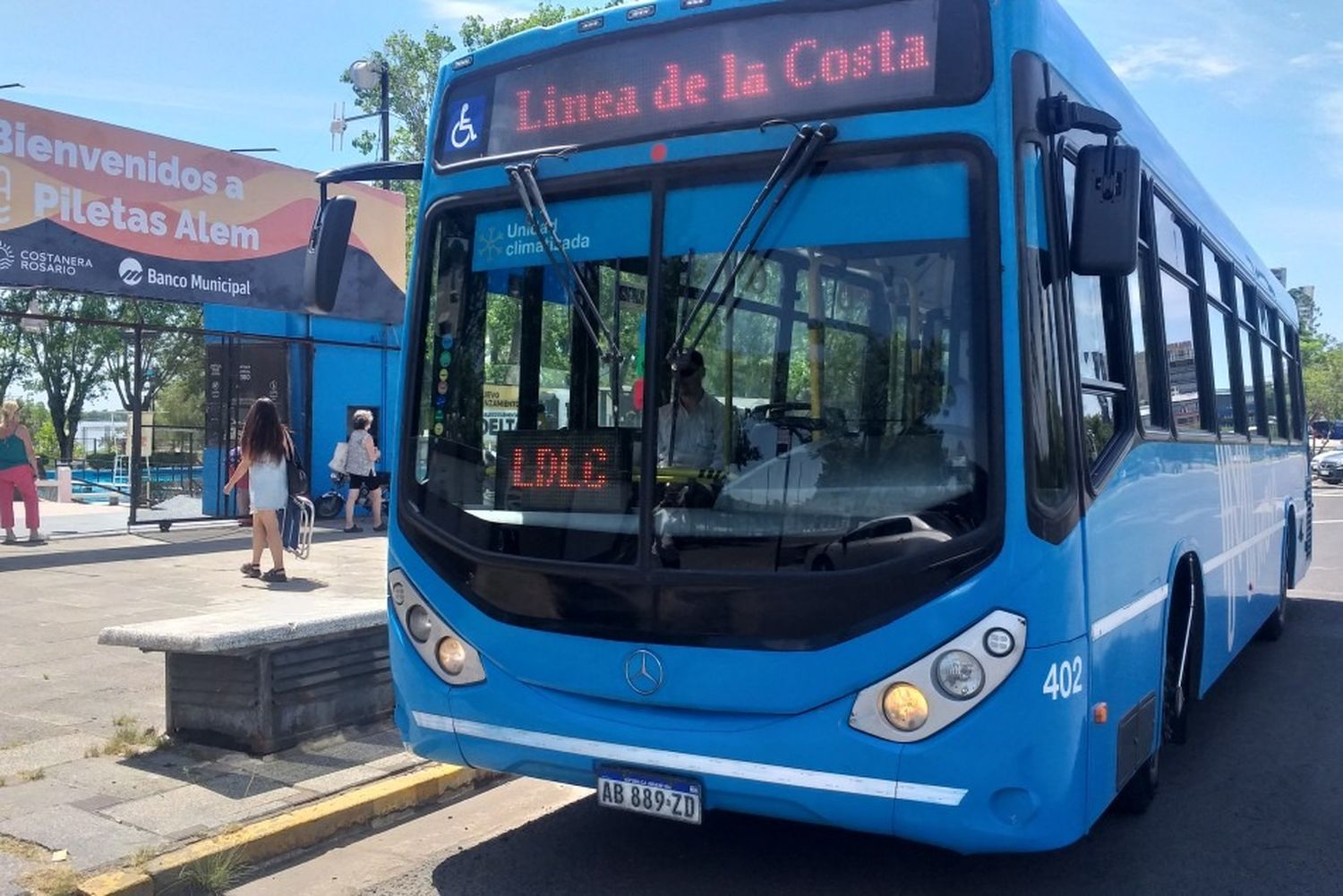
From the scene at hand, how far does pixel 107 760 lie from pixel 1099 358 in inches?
191

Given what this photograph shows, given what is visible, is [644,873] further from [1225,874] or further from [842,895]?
[1225,874]

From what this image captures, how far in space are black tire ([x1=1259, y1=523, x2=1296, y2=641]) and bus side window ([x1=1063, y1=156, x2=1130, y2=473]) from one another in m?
5.82

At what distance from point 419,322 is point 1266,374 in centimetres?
669

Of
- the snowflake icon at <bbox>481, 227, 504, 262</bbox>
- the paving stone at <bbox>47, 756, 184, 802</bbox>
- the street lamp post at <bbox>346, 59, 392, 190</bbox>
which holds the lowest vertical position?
the paving stone at <bbox>47, 756, 184, 802</bbox>

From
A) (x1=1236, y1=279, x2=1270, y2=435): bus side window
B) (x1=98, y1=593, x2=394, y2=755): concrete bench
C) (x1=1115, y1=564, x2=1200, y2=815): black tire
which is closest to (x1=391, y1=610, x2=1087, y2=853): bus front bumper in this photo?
(x1=1115, y1=564, x2=1200, y2=815): black tire

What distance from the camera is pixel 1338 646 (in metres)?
10.2

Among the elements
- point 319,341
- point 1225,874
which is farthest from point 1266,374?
point 319,341

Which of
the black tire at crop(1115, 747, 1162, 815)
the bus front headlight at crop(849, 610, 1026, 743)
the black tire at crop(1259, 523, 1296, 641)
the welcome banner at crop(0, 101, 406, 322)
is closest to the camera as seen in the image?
the bus front headlight at crop(849, 610, 1026, 743)

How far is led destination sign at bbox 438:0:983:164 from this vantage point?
4.05 metres

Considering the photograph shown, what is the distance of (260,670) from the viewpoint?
5938mm

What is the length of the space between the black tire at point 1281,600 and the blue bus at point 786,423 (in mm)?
5550

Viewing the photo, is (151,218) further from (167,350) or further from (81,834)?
(167,350)

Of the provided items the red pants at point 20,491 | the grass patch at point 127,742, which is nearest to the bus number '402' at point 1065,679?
the grass patch at point 127,742

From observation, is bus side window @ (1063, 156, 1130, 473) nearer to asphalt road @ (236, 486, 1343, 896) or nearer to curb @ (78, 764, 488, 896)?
asphalt road @ (236, 486, 1343, 896)
